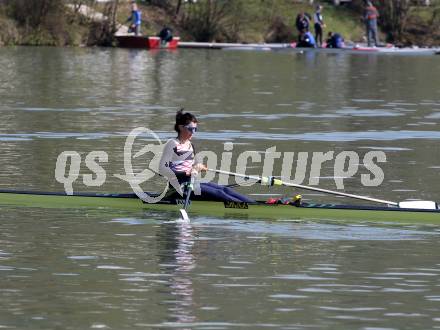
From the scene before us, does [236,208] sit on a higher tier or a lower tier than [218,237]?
higher

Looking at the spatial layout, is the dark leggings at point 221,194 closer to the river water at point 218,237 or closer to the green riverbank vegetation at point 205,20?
the river water at point 218,237

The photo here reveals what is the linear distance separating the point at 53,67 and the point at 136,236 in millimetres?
42849

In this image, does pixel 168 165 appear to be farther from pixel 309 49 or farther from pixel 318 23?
pixel 318 23

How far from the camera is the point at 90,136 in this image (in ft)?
114

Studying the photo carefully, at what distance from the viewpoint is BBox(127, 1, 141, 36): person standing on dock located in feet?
263

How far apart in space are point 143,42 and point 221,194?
2386 inches

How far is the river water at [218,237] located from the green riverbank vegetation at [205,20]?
28934mm

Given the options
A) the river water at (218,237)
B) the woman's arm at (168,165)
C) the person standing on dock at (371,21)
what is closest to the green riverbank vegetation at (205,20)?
the person standing on dock at (371,21)

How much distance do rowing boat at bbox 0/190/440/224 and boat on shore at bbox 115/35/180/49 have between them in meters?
59.2

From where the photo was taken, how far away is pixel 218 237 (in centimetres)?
2059

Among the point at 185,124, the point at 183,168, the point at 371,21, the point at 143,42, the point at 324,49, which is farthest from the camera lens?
the point at 143,42

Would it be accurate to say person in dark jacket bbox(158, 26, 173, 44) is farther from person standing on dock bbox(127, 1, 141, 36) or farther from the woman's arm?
the woman's arm

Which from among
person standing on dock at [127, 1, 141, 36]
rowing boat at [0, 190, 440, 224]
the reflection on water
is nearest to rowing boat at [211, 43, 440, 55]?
person standing on dock at [127, 1, 141, 36]

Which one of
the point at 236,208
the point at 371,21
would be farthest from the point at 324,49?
the point at 236,208
